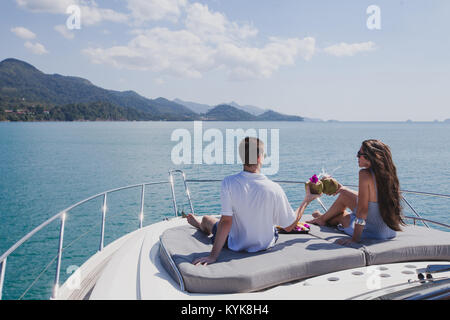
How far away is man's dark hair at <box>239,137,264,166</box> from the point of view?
2258 millimetres

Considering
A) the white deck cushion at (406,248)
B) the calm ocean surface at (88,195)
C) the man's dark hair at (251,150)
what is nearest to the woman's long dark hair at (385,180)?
the white deck cushion at (406,248)

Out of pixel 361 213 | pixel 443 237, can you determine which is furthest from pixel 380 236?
pixel 443 237

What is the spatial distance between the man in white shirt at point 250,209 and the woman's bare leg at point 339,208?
84cm

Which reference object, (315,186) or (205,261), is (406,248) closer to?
(315,186)

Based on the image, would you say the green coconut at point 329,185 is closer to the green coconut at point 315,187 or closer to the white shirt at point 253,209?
the green coconut at point 315,187

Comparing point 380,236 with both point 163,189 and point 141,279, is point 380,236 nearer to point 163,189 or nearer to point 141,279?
point 141,279

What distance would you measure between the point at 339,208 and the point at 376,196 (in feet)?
1.67

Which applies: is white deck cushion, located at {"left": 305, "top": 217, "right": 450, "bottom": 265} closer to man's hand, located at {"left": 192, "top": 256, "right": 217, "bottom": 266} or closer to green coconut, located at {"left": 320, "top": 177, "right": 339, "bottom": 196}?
green coconut, located at {"left": 320, "top": 177, "right": 339, "bottom": 196}

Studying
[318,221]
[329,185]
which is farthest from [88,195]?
[329,185]

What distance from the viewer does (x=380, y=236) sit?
8.88 ft

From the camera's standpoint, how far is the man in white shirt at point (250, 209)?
222cm
